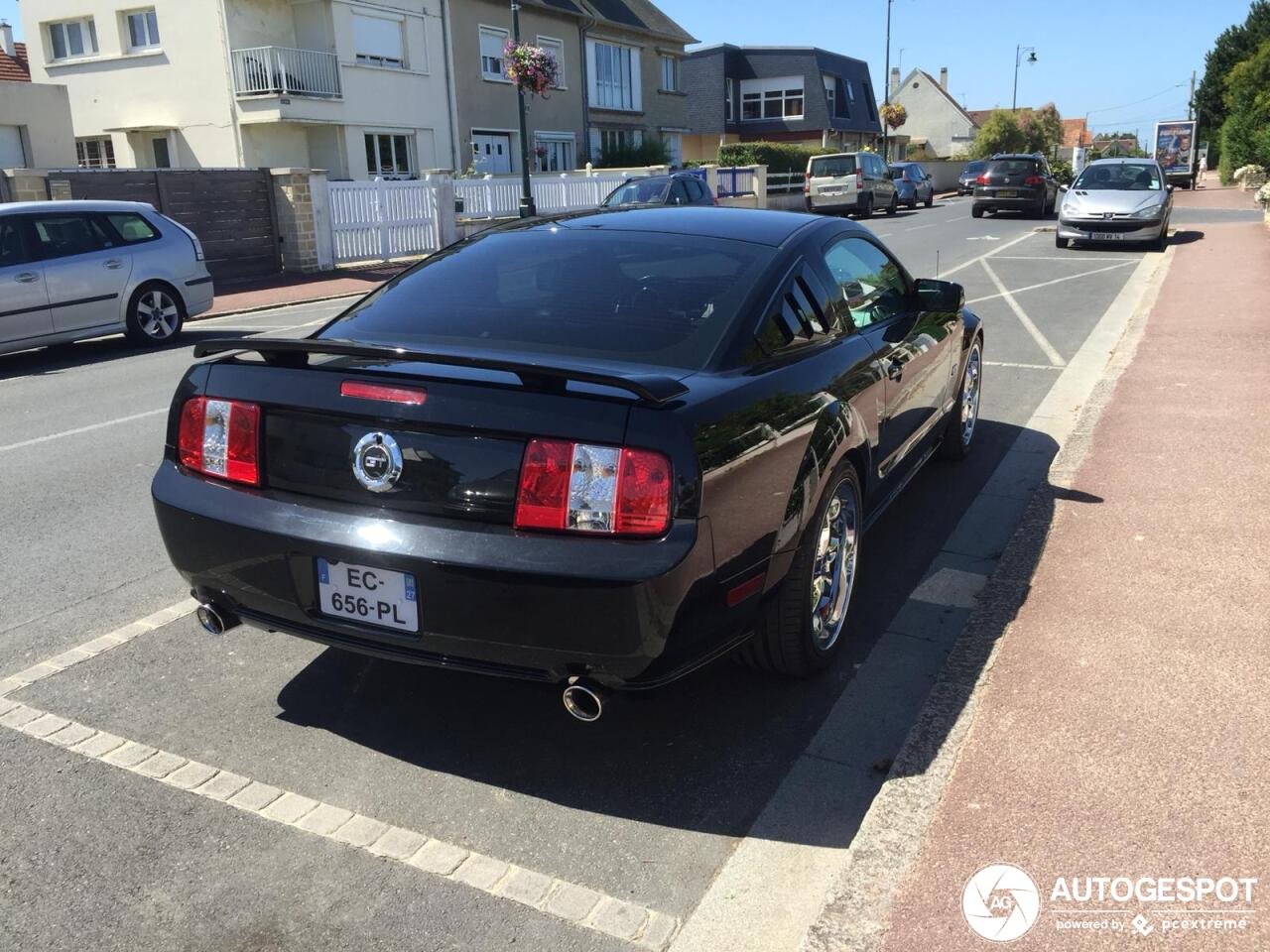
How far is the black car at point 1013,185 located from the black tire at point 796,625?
28.9 metres

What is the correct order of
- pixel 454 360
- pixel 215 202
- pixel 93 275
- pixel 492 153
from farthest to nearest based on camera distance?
pixel 492 153, pixel 215 202, pixel 93 275, pixel 454 360

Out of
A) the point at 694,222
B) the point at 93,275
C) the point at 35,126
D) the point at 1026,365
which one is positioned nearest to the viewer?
the point at 694,222

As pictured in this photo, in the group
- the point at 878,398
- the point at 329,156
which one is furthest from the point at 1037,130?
the point at 878,398

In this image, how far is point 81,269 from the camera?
11.5 meters

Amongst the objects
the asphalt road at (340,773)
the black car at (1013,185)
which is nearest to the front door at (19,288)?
the asphalt road at (340,773)

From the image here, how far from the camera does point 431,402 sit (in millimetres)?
2982

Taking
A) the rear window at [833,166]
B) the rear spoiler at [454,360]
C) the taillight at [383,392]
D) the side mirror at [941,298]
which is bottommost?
the side mirror at [941,298]

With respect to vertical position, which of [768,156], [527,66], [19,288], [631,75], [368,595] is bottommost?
[368,595]

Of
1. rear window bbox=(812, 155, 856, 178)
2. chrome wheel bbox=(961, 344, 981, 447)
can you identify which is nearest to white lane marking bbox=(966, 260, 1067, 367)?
chrome wheel bbox=(961, 344, 981, 447)

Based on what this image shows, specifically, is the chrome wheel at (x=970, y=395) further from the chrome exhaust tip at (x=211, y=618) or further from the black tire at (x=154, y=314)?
the black tire at (x=154, y=314)

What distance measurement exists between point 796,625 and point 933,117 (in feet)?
300

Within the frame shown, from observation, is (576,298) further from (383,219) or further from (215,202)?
(383,219)

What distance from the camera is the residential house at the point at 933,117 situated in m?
85.4
